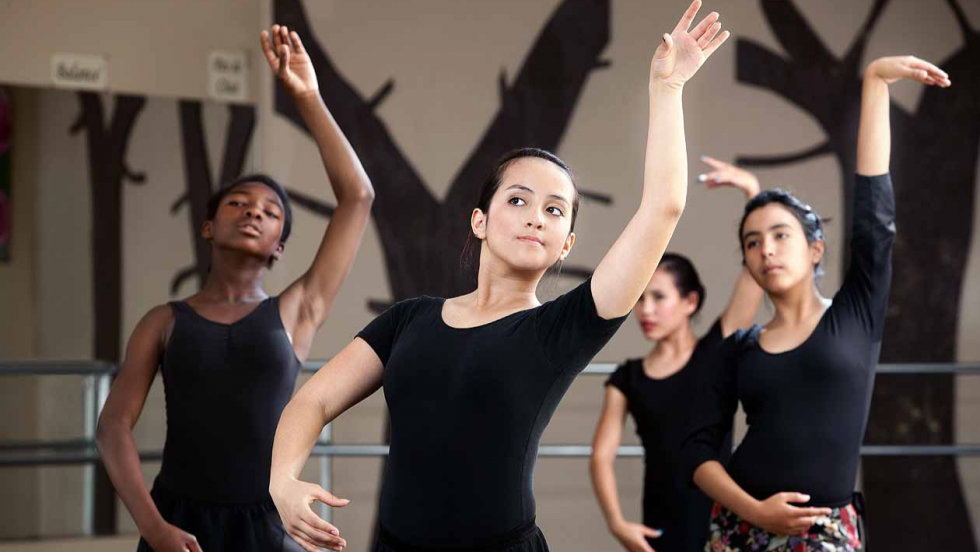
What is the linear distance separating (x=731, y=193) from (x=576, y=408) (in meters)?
0.97

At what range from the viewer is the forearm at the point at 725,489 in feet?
6.38

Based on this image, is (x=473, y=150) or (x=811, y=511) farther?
(x=473, y=150)

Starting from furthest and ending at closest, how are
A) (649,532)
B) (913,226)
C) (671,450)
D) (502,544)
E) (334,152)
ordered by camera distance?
(913,226) < (671,450) < (649,532) < (334,152) < (502,544)

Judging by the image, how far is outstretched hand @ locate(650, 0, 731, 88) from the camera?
4.18 feet

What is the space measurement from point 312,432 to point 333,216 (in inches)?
35.8

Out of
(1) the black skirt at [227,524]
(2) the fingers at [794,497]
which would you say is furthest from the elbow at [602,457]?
(1) the black skirt at [227,524]

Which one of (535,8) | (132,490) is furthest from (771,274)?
(535,8)

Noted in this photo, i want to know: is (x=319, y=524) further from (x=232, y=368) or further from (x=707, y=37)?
(x=232, y=368)

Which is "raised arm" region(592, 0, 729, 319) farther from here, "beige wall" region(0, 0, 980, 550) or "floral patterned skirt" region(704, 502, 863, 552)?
"beige wall" region(0, 0, 980, 550)

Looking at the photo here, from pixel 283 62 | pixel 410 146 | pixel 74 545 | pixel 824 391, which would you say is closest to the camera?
pixel 824 391

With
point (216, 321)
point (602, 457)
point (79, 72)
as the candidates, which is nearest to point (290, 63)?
point (216, 321)

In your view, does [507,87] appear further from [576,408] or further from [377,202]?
[576,408]

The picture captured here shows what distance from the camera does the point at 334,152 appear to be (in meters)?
2.18

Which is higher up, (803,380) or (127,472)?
(803,380)
